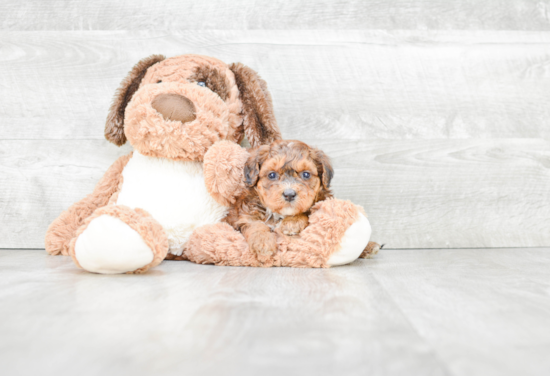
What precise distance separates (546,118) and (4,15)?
203 centimetres

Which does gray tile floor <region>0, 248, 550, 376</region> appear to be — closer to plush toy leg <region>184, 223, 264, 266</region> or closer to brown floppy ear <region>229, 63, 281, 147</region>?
plush toy leg <region>184, 223, 264, 266</region>

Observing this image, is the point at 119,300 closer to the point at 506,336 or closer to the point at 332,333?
the point at 332,333

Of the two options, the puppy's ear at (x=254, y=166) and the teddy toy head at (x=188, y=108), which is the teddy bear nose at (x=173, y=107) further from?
the puppy's ear at (x=254, y=166)

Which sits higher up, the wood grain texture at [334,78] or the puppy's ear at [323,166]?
the wood grain texture at [334,78]

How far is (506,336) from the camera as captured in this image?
62cm

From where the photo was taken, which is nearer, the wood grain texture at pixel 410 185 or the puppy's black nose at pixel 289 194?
the puppy's black nose at pixel 289 194

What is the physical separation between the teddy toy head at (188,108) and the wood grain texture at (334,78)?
9.6 inches

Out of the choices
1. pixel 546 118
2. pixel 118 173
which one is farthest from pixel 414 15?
pixel 118 173

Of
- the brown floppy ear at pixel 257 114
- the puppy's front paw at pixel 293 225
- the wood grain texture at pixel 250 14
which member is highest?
the wood grain texture at pixel 250 14

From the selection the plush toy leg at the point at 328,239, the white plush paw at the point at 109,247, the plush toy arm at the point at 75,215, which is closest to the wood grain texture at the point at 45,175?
the plush toy arm at the point at 75,215

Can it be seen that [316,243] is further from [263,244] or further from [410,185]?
[410,185]

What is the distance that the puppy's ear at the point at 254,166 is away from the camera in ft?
3.78

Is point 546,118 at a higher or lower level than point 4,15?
lower

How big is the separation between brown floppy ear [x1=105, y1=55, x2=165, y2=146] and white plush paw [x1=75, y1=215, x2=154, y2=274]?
447mm
